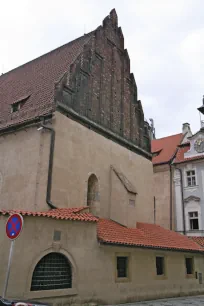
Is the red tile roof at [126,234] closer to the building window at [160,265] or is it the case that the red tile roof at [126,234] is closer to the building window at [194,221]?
the building window at [160,265]

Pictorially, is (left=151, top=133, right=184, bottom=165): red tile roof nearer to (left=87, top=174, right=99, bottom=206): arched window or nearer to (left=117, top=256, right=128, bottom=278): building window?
(left=87, top=174, right=99, bottom=206): arched window

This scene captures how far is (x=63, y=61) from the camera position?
16.5 meters

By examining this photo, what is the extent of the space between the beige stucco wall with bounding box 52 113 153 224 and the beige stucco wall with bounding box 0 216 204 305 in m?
2.50

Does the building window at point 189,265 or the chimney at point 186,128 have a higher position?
the chimney at point 186,128

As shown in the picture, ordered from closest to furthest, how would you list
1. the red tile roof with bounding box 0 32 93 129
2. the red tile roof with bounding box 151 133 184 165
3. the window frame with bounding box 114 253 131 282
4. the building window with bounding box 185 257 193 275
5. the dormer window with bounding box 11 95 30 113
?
the window frame with bounding box 114 253 131 282
the red tile roof with bounding box 0 32 93 129
the building window with bounding box 185 257 193 275
the dormer window with bounding box 11 95 30 113
the red tile roof with bounding box 151 133 184 165

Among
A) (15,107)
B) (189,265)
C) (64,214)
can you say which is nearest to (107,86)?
(15,107)

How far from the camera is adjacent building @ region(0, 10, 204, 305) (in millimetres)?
8914

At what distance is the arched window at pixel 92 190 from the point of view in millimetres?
14316

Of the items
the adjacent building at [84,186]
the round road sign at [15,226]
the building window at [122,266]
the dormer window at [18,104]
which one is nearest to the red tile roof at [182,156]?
the adjacent building at [84,186]

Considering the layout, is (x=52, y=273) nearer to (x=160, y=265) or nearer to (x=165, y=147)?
(x=160, y=265)

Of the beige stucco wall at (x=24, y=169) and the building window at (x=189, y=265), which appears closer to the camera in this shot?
the beige stucco wall at (x=24, y=169)

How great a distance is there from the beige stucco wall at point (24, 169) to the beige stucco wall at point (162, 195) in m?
16.2

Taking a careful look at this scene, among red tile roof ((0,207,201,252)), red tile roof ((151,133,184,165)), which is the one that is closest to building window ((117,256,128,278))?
red tile roof ((0,207,201,252))

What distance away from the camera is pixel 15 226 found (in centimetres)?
644
